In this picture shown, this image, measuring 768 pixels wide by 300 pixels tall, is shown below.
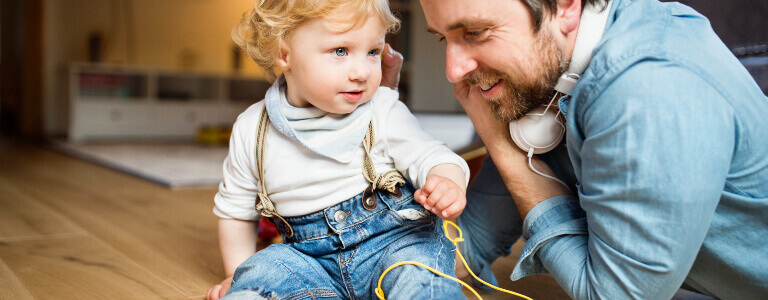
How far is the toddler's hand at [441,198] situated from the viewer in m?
0.79

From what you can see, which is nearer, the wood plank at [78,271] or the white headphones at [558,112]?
the white headphones at [558,112]

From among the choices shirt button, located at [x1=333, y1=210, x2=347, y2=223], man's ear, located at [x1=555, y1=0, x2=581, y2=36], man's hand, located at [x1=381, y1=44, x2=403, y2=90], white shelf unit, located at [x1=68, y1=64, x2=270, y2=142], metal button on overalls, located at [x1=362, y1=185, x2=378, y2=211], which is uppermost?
man's ear, located at [x1=555, y1=0, x2=581, y2=36]

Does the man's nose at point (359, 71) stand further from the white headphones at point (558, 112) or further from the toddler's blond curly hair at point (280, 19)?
the white headphones at point (558, 112)

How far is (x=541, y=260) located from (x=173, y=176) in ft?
6.53

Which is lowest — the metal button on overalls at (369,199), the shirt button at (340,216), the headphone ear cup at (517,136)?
the shirt button at (340,216)

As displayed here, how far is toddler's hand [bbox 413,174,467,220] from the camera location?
0.79 meters

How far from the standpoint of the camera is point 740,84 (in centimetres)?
73

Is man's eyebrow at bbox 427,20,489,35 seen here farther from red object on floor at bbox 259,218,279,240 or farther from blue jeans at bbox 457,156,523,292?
red object on floor at bbox 259,218,279,240

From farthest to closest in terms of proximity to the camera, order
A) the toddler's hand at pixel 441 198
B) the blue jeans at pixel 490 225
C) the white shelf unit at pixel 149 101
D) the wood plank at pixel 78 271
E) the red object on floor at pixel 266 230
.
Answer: the white shelf unit at pixel 149 101
the red object on floor at pixel 266 230
the blue jeans at pixel 490 225
the wood plank at pixel 78 271
the toddler's hand at pixel 441 198

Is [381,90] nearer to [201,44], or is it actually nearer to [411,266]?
[411,266]

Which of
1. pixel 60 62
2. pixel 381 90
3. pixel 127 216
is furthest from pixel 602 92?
pixel 60 62

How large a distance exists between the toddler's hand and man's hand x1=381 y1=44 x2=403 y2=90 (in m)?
0.33

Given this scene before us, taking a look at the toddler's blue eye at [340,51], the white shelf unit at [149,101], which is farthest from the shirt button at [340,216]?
the white shelf unit at [149,101]

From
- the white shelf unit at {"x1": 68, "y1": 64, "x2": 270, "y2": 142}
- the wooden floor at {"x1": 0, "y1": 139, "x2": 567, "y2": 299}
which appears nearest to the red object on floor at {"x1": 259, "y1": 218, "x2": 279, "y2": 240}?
the wooden floor at {"x1": 0, "y1": 139, "x2": 567, "y2": 299}
